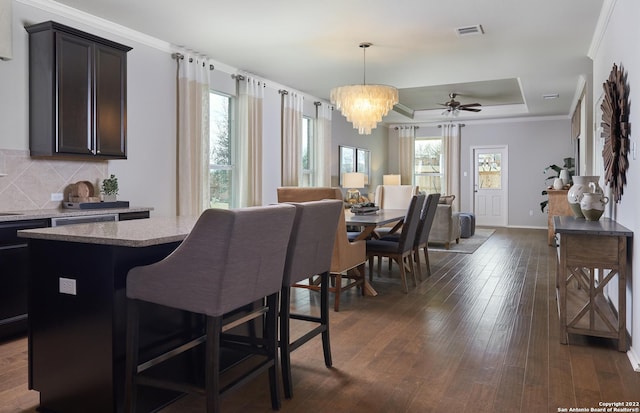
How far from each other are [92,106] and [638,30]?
4039mm

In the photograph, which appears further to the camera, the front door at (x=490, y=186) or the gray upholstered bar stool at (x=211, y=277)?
the front door at (x=490, y=186)

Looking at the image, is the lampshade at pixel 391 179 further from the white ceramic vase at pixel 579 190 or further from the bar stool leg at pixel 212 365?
the bar stool leg at pixel 212 365

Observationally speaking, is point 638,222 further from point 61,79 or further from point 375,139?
point 375,139

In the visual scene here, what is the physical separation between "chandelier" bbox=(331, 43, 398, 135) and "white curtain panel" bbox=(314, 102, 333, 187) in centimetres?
293

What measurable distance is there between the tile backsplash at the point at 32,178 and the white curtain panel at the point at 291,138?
351 cm

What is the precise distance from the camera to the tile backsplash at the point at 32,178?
378 centimetres

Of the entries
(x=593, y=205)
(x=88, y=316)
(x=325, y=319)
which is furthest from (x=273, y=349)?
(x=593, y=205)

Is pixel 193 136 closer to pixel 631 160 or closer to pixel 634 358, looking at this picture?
pixel 631 160

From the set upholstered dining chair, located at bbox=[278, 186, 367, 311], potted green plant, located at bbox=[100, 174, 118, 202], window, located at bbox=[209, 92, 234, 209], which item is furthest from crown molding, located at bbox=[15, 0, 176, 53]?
upholstered dining chair, located at bbox=[278, 186, 367, 311]

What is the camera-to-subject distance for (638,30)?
282 cm

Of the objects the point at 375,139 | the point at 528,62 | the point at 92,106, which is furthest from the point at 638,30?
the point at 375,139

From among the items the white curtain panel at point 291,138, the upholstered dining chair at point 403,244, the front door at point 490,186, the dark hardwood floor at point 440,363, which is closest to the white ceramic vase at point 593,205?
the dark hardwood floor at point 440,363

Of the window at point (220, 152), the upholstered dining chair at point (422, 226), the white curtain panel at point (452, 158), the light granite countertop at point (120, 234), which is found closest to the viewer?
the light granite countertop at point (120, 234)

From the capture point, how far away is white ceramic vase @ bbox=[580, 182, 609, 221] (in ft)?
11.6
